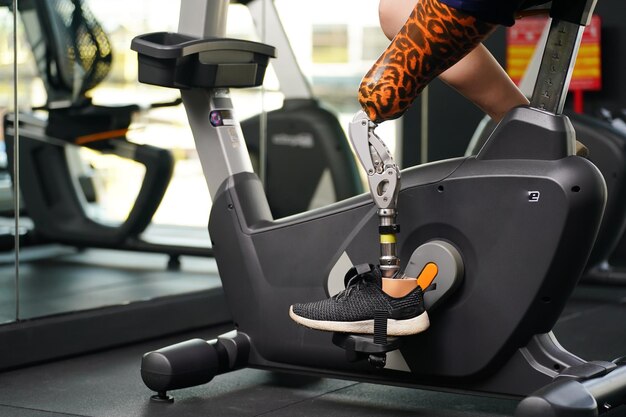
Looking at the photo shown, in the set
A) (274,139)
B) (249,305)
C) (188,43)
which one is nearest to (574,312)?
(274,139)

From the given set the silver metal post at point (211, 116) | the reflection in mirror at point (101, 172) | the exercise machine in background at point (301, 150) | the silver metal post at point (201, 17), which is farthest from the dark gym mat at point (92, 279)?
the silver metal post at point (201, 17)

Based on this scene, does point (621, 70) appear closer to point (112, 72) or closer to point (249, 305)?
point (112, 72)

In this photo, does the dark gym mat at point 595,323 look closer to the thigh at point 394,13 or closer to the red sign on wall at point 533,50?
the red sign on wall at point 533,50

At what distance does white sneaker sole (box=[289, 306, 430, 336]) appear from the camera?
2.00 m

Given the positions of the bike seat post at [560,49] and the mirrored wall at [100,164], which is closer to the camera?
the bike seat post at [560,49]

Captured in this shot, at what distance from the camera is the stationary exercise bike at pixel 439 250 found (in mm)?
1959

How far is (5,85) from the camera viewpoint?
2723mm

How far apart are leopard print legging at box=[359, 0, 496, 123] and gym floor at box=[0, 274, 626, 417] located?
69cm

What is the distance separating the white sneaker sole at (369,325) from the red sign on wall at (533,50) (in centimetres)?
283

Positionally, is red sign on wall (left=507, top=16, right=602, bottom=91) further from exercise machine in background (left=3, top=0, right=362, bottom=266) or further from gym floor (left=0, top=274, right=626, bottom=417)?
gym floor (left=0, top=274, right=626, bottom=417)

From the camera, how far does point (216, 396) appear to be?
2387 mm

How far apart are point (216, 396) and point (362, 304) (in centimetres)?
54

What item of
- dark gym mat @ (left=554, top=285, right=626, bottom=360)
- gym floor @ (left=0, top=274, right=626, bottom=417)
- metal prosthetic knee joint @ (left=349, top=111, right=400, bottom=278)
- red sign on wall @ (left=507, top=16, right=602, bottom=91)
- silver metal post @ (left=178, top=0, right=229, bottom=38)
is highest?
silver metal post @ (left=178, top=0, right=229, bottom=38)

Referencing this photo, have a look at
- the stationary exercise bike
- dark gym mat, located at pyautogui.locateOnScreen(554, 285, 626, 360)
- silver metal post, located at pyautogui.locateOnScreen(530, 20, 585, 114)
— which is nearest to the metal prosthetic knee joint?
the stationary exercise bike
